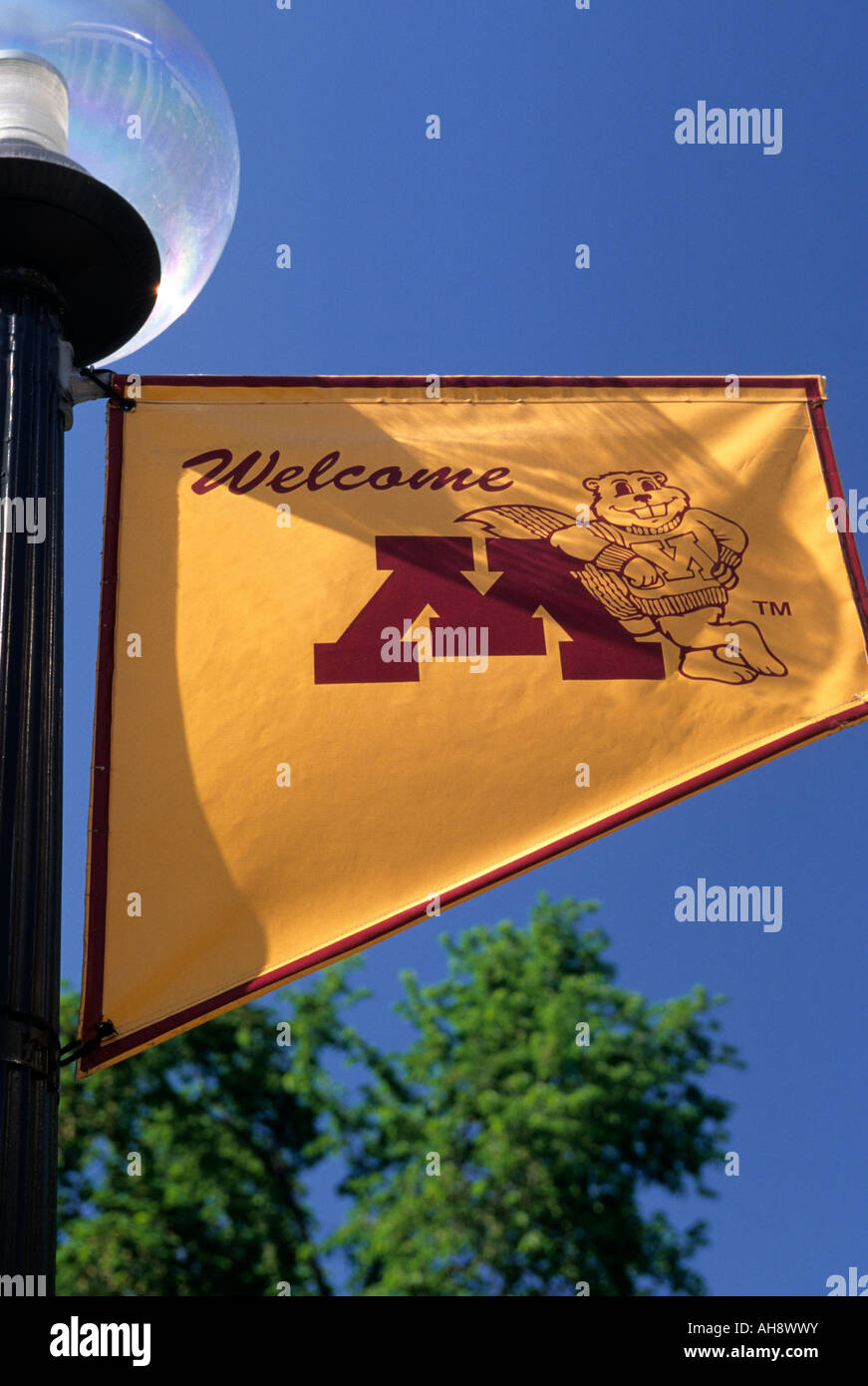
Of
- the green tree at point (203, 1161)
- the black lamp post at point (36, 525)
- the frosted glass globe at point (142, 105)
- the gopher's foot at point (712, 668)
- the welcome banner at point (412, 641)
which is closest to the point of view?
the black lamp post at point (36, 525)

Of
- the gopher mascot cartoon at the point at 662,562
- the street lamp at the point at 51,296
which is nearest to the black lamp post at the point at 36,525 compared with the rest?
the street lamp at the point at 51,296

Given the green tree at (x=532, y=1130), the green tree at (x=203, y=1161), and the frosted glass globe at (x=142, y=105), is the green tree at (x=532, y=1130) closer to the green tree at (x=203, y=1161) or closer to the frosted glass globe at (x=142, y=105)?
the green tree at (x=203, y=1161)

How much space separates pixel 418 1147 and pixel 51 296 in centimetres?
1188

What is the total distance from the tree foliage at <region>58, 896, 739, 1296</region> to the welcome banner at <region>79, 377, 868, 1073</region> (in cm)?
962

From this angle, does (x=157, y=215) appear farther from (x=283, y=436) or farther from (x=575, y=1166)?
(x=575, y=1166)

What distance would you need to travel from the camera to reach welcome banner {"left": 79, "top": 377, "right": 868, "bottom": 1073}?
4113 millimetres

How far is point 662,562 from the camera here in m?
5.02

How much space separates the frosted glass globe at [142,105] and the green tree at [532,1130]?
10.5m

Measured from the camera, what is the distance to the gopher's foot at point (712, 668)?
4727 mm

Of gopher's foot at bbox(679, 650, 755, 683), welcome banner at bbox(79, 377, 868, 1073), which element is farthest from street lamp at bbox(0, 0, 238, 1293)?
gopher's foot at bbox(679, 650, 755, 683)

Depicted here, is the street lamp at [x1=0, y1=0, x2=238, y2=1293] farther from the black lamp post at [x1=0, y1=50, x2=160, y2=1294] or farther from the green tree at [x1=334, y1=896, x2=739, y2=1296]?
the green tree at [x1=334, y1=896, x2=739, y2=1296]

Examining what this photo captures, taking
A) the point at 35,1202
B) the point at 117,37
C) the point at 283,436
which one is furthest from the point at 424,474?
the point at 35,1202

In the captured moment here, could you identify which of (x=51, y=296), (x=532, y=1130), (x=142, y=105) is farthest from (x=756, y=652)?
(x=532, y=1130)

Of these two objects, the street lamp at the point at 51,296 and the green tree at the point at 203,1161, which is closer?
the street lamp at the point at 51,296
